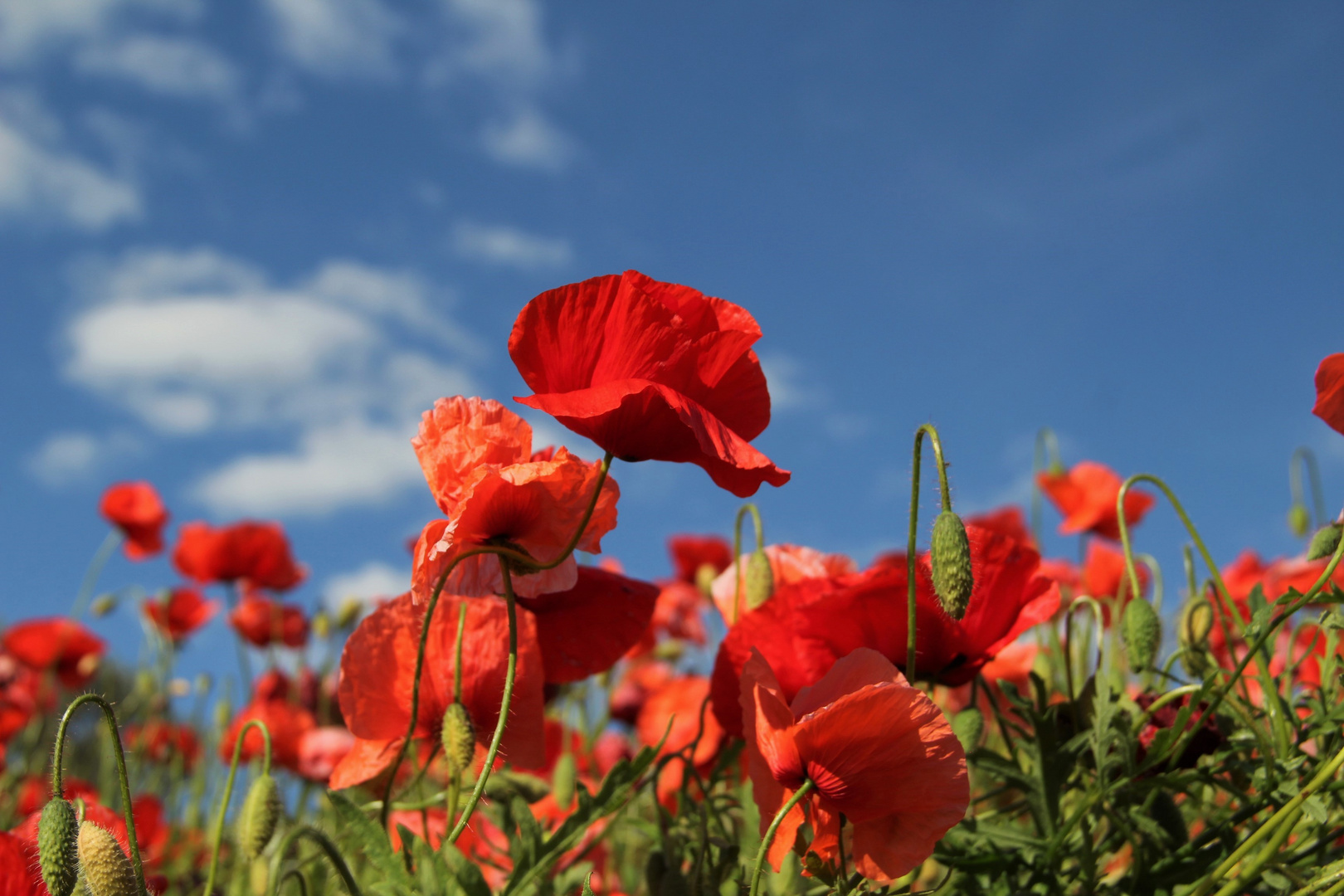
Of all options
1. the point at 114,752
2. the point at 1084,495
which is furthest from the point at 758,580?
the point at 1084,495

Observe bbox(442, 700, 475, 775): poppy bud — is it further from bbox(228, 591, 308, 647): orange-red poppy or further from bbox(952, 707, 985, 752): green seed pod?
bbox(228, 591, 308, 647): orange-red poppy

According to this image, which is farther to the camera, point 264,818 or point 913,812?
point 264,818

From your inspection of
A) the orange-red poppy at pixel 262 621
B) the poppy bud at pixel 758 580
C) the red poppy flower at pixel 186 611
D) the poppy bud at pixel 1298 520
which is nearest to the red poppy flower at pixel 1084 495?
the poppy bud at pixel 1298 520

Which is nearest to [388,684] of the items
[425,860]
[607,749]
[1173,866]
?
[425,860]

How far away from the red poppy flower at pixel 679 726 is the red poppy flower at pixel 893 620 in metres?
0.42

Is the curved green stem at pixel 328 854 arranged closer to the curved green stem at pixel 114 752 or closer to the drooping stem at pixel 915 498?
the curved green stem at pixel 114 752

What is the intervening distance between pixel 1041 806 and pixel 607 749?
2053 millimetres

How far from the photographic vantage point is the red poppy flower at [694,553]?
3777mm

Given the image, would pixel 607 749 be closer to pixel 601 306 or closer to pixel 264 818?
pixel 264 818

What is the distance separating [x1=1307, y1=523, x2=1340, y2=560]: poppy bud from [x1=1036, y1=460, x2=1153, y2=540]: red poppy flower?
5.63ft

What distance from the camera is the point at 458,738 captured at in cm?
107

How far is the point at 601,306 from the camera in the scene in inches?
37.1

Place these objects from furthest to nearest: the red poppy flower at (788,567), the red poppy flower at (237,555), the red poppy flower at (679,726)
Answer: the red poppy flower at (237,555)
the red poppy flower at (679,726)
the red poppy flower at (788,567)

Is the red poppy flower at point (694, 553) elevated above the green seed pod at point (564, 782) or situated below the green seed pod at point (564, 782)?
above
